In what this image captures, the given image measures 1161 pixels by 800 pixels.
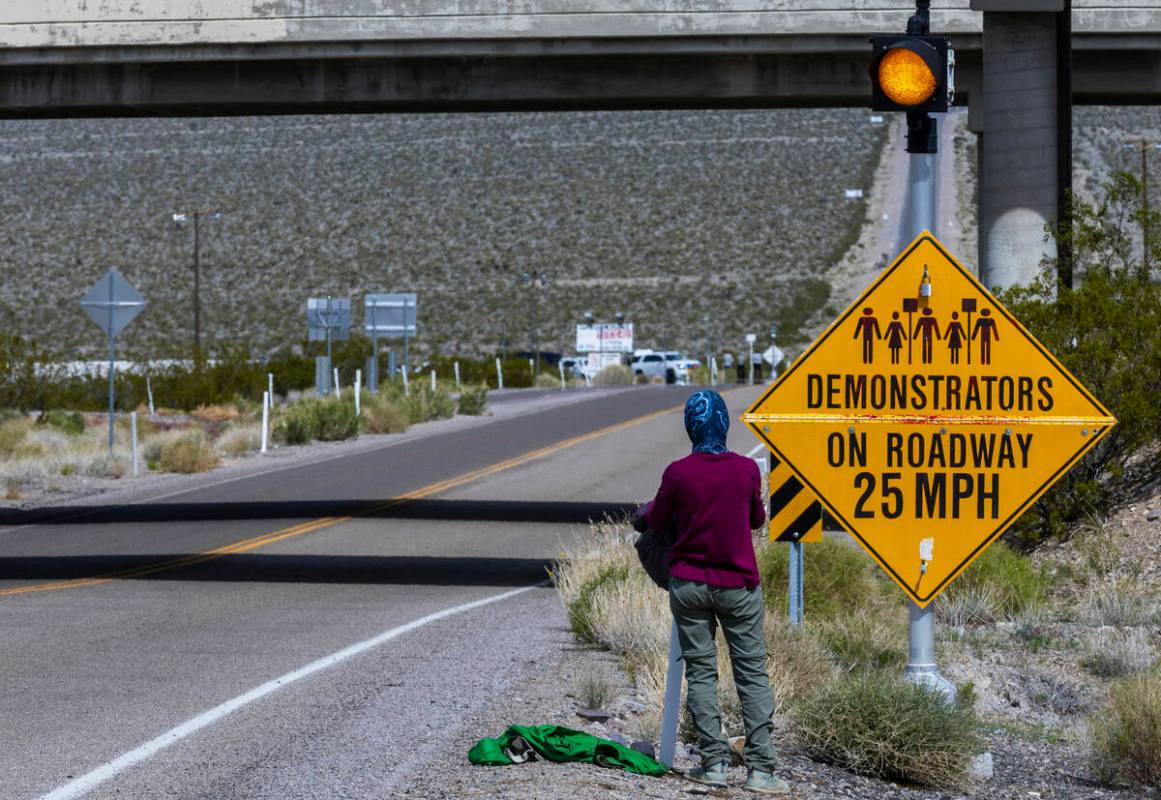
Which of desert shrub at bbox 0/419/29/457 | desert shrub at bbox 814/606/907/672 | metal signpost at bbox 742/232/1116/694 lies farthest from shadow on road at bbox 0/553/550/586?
desert shrub at bbox 0/419/29/457

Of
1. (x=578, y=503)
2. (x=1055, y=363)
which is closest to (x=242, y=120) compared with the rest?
(x=578, y=503)

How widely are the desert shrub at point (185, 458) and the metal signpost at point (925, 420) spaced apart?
22883 mm

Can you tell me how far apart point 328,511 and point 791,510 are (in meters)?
14.5

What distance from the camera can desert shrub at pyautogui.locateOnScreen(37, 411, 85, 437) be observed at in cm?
3931

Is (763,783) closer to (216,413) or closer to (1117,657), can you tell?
(1117,657)

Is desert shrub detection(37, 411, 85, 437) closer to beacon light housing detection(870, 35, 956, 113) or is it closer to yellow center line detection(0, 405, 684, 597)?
yellow center line detection(0, 405, 684, 597)

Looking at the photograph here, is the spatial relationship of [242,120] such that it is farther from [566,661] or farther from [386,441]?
[566,661]

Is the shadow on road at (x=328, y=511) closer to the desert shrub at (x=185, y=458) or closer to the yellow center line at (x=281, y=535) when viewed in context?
the yellow center line at (x=281, y=535)

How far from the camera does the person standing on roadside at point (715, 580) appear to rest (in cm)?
745

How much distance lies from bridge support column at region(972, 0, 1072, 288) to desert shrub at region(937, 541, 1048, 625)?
5.24 metres

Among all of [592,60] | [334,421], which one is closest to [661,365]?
[334,421]

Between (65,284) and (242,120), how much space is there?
21.8m

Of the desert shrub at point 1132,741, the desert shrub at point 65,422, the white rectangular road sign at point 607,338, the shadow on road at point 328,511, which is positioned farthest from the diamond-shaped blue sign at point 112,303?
the white rectangular road sign at point 607,338

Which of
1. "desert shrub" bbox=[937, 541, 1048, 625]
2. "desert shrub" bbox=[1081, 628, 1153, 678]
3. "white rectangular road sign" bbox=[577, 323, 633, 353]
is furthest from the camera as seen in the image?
"white rectangular road sign" bbox=[577, 323, 633, 353]
